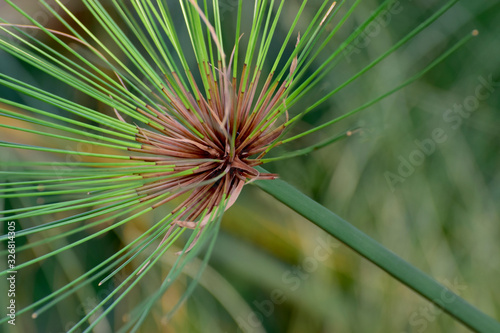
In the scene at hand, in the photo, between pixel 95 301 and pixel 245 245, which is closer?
pixel 95 301

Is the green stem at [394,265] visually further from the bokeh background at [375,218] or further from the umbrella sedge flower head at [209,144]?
the bokeh background at [375,218]

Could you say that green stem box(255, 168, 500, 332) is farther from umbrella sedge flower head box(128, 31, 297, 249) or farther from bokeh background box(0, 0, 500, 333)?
bokeh background box(0, 0, 500, 333)

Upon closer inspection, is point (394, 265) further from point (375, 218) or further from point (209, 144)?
point (375, 218)

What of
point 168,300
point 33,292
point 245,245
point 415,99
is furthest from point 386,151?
point 33,292

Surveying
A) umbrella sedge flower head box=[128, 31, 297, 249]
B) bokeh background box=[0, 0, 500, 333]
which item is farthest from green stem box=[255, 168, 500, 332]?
bokeh background box=[0, 0, 500, 333]

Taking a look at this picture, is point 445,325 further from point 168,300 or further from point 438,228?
point 168,300

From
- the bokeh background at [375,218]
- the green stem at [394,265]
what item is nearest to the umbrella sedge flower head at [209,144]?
the green stem at [394,265]

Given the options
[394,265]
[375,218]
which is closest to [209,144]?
[394,265]
